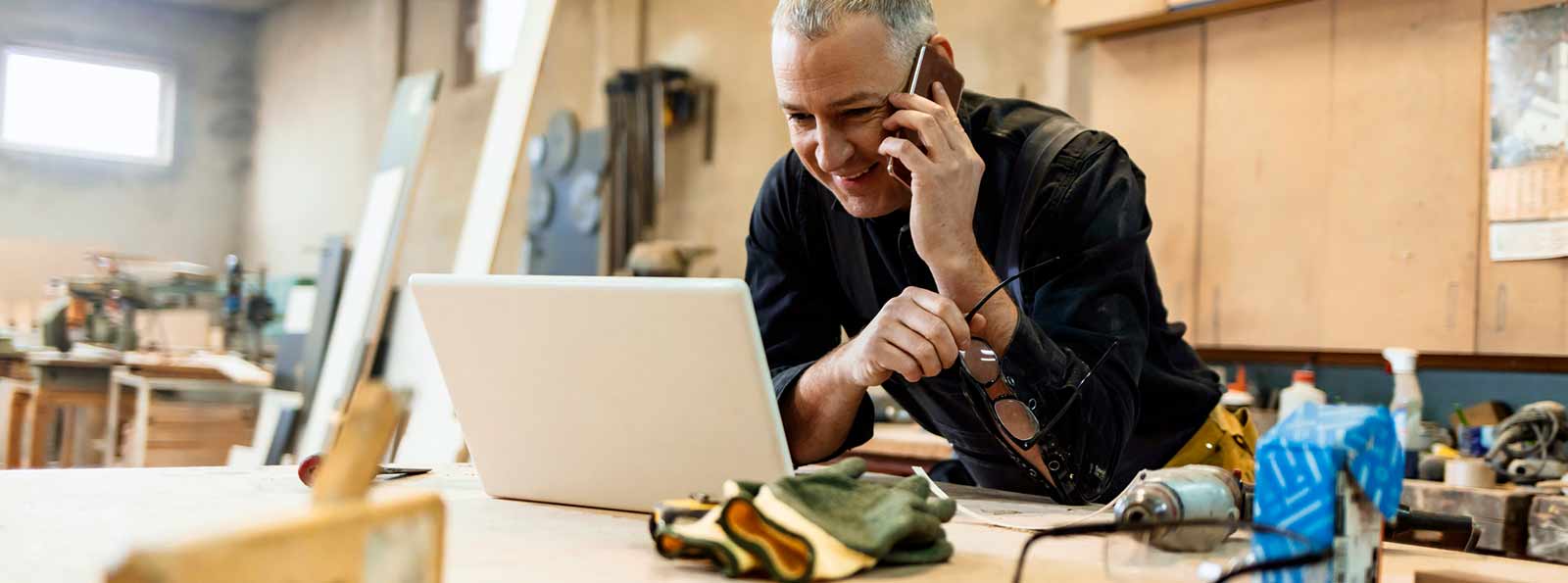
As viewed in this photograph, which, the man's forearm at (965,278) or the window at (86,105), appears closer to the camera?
the man's forearm at (965,278)

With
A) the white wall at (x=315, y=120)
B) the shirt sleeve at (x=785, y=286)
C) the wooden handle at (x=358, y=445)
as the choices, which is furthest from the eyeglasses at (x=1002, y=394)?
the white wall at (x=315, y=120)

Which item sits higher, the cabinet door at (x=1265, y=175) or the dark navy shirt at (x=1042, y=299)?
the cabinet door at (x=1265, y=175)

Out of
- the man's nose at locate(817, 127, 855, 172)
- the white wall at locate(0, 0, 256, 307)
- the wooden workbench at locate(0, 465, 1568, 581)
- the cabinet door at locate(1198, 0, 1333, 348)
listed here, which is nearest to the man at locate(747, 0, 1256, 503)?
the man's nose at locate(817, 127, 855, 172)

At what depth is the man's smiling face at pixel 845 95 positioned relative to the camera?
1.52m

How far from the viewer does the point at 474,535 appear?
3.26 ft

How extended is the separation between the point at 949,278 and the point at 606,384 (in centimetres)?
48

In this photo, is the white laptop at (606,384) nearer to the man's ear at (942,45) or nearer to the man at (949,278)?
the man at (949,278)

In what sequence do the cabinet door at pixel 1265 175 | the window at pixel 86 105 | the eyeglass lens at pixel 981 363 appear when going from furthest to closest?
the window at pixel 86 105, the cabinet door at pixel 1265 175, the eyeglass lens at pixel 981 363

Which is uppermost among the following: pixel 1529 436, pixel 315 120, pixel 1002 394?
pixel 315 120

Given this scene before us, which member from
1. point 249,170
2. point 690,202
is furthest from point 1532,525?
point 249,170

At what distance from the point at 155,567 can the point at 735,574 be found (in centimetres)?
43

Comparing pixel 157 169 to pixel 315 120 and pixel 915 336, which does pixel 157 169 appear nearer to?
pixel 315 120

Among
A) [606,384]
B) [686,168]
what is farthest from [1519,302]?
[686,168]

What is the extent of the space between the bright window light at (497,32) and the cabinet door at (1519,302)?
203 inches
